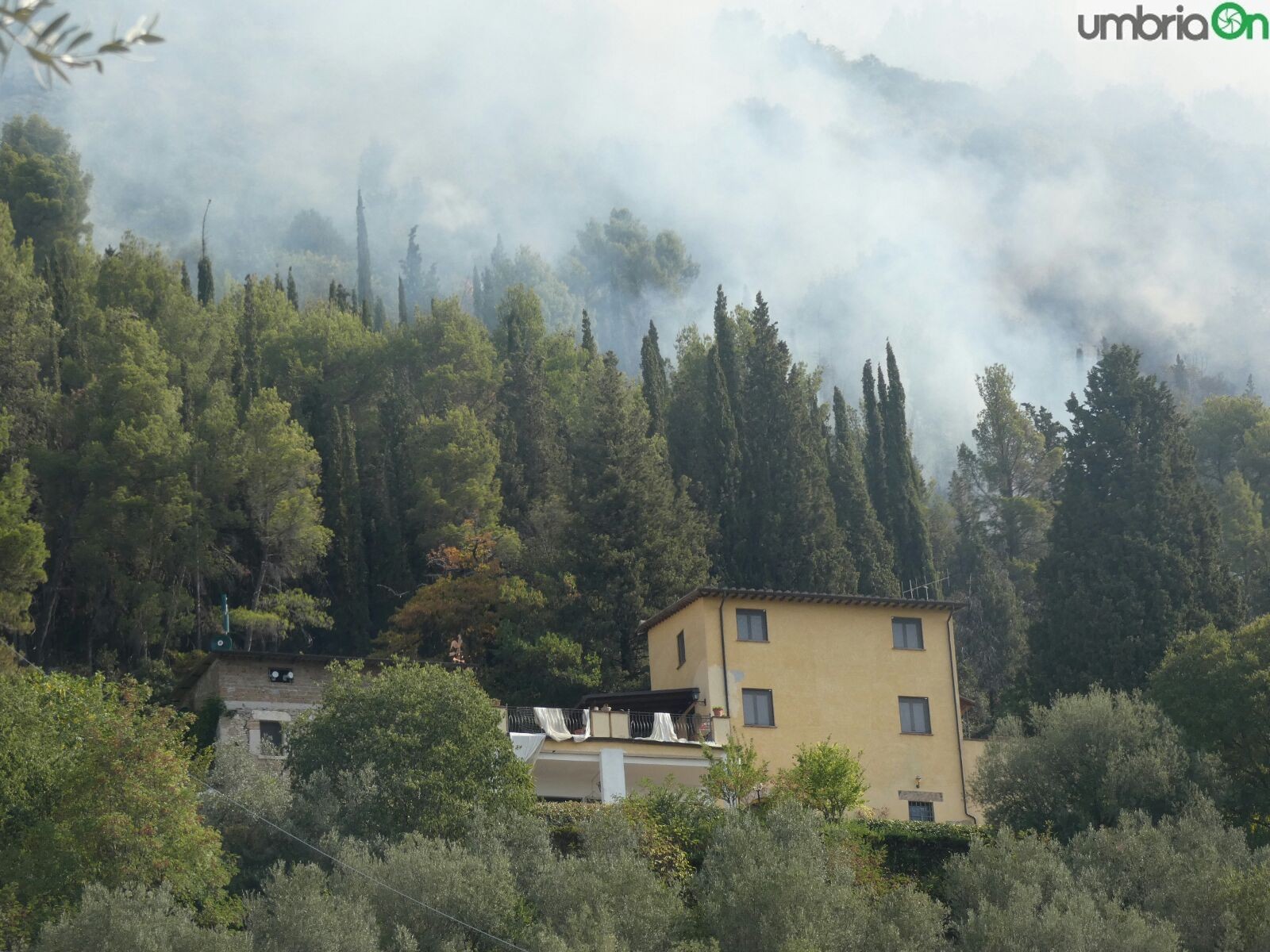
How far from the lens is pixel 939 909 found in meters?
29.0

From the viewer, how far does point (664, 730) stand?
3809cm

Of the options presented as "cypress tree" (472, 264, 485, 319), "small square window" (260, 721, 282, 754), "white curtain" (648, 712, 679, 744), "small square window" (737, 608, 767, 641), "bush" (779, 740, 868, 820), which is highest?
"cypress tree" (472, 264, 485, 319)

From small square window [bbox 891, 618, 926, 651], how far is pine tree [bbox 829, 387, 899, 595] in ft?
57.5

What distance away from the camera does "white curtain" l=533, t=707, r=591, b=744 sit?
36875 mm

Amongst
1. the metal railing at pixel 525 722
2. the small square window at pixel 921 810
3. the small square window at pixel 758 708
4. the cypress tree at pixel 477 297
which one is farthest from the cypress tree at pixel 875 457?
the cypress tree at pixel 477 297

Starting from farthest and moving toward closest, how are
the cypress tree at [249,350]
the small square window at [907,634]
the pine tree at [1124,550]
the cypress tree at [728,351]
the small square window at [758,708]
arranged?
the cypress tree at [728,351] < the cypress tree at [249,350] < the pine tree at [1124,550] < the small square window at [907,634] < the small square window at [758,708]

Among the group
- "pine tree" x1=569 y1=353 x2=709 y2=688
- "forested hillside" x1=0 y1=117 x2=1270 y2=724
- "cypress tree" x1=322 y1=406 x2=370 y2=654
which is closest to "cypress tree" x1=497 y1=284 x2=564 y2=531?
"forested hillside" x1=0 y1=117 x2=1270 y2=724

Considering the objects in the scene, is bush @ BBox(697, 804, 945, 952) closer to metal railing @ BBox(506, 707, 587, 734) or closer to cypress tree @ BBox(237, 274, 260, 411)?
metal railing @ BBox(506, 707, 587, 734)

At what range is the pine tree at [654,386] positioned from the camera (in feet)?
234

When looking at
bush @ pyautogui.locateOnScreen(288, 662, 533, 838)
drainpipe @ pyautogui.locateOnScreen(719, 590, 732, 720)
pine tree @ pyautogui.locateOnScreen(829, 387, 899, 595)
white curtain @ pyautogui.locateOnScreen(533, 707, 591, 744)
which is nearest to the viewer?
bush @ pyautogui.locateOnScreen(288, 662, 533, 838)

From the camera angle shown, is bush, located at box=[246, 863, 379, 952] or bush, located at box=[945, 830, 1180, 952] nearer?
bush, located at box=[246, 863, 379, 952]

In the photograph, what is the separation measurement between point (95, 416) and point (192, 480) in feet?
13.8

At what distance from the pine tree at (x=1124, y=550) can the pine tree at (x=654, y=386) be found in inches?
810

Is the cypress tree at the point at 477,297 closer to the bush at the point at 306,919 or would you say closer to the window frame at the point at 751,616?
the window frame at the point at 751,616
